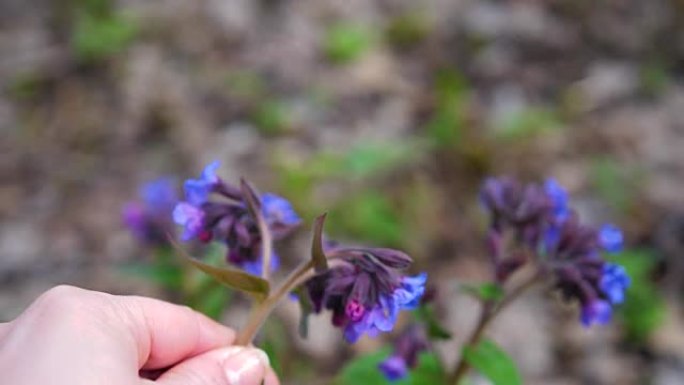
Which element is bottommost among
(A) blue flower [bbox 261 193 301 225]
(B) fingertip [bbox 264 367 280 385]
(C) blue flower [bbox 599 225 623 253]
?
(B) fingertip [bbox 264 367 280 385]

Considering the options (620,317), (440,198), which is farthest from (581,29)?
(620,317)

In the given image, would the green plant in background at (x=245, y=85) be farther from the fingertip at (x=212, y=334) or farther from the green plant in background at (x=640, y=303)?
the fingertip at (x=212, y=334)

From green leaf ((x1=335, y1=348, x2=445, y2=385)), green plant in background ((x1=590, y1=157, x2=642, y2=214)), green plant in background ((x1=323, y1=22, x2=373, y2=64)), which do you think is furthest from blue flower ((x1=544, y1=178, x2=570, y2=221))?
green plant in background ((x1=323, y1=22, x2=373, y2=64))

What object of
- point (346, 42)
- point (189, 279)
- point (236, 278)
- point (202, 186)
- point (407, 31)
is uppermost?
point (407, 31)

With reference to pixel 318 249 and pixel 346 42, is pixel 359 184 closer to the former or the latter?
pixel 346 42

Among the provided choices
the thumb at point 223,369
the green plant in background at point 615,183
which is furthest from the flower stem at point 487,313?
the green plant in background at point 615,183

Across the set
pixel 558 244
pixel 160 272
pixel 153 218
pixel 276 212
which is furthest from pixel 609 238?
pixel 153 218

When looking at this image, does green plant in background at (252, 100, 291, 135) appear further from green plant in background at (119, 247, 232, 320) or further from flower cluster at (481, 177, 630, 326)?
flower cluster at (481, 177, 630, 326)
